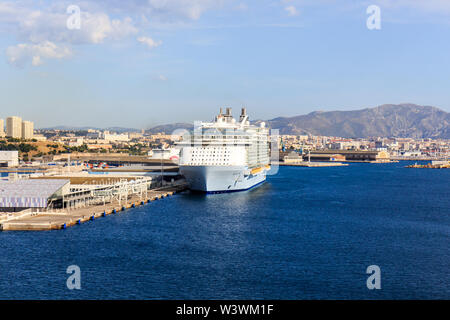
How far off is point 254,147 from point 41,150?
7897 centimetres

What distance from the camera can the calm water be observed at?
20.1 metres

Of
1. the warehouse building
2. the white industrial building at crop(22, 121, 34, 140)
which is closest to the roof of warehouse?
the warehouse building

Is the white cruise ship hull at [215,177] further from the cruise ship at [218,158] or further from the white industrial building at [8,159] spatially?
the white industrial building at [8,159]

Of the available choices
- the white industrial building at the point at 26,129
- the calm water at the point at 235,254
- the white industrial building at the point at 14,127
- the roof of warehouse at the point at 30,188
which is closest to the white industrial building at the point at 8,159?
the roof of warehouse at the point at 30,188

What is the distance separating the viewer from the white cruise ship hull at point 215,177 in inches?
1790

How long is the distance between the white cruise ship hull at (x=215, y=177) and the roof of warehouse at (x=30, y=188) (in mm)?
11995

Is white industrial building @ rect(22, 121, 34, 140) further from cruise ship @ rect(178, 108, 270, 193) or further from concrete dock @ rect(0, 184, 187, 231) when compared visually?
concrete dock @ rect(0, 184, 187, 231)

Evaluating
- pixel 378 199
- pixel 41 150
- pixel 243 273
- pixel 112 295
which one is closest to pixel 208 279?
pixel 243 273

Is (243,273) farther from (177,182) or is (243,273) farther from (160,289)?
(177,182)

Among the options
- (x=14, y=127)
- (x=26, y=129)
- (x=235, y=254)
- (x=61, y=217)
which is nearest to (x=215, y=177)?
(x=61, y=217)

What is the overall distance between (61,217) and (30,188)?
15.1 feet

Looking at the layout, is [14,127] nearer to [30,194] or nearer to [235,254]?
Result: [30,194]

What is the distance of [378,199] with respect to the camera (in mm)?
49594

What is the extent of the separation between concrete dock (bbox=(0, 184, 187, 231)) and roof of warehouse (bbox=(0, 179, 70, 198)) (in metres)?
1.27
